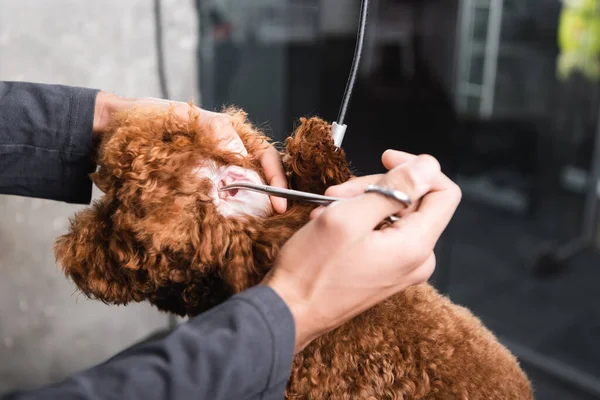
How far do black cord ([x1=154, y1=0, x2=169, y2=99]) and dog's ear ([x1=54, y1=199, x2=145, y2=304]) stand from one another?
0.84 metres

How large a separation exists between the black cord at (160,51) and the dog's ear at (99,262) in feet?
2.76

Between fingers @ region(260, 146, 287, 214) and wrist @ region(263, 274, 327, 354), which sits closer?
wrist @ region(263, 274, 327, 354)

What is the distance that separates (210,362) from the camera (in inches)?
15.6

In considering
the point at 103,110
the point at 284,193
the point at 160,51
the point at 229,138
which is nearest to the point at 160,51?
the point at 160,51

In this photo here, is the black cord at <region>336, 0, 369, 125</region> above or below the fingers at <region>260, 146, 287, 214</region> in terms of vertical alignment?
above

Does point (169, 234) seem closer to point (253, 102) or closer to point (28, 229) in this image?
point (28, 229)

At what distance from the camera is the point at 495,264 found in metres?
1.95

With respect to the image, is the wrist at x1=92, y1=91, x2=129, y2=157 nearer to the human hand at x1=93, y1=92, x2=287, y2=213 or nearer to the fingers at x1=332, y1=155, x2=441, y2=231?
the human hand at x1=93, y1=92, x2=287, y2=213

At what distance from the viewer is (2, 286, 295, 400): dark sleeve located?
39 cm

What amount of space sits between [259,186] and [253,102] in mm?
1489

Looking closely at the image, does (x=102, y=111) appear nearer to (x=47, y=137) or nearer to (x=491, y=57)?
(x=47, y=137)

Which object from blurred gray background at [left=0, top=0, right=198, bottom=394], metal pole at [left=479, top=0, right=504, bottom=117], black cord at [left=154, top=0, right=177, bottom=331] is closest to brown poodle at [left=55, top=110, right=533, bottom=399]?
blurred gray background at [left=0, top=0, right=198, bottom=394]

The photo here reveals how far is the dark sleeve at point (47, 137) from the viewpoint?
2.13ft

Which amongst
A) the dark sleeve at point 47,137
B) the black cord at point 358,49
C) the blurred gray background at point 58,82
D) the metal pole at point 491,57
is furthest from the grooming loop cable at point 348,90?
the metal pole at point 491,57
